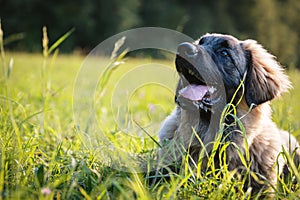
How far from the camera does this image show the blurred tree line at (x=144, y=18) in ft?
105

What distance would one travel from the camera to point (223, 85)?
3490 millimetres

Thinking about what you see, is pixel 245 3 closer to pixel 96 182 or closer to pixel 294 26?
pixel 294 26

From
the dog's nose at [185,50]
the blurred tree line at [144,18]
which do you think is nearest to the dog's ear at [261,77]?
the dog's nose at [185,50]

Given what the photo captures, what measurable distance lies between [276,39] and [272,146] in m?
36.6

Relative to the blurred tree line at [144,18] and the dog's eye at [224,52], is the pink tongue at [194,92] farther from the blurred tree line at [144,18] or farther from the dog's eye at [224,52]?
the blurred tree line at [144,18]

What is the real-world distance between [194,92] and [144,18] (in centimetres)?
3614

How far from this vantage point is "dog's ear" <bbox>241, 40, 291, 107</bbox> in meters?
3.56

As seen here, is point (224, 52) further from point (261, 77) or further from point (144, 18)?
point (144, 18)

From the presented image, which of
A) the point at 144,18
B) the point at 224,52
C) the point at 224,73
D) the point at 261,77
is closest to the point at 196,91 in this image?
the point at 224,73

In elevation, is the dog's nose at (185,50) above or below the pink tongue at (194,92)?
above

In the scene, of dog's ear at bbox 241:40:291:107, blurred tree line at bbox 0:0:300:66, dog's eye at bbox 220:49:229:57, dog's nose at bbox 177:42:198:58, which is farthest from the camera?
blurred tree line at bbox 0:0:300:66

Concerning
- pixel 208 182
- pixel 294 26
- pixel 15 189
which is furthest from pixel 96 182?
pixel 294 26

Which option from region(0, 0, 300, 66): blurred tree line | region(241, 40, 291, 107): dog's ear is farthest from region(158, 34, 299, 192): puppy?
region(0, 0, 300, 66): blurred tree line

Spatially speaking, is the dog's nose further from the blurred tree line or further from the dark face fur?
the blurred tree line
